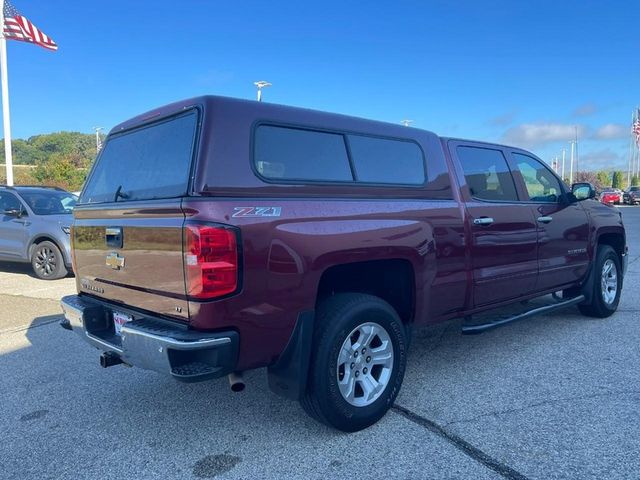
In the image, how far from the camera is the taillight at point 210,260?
2602 millimetres

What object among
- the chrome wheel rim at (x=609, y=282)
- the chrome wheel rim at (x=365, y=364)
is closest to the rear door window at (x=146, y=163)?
the chrome wheel rim at (x=365, y=364)

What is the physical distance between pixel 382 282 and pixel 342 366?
0.83 m

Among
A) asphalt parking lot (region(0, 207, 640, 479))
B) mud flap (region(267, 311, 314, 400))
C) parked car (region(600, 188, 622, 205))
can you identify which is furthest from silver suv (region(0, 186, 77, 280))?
parked car (region(600, 188, 622, 205))

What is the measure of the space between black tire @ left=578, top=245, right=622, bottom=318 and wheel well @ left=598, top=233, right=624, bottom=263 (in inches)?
3.7

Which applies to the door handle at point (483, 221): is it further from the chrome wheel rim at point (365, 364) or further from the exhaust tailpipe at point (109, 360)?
the exhaust tailpipe at point (109, 360)

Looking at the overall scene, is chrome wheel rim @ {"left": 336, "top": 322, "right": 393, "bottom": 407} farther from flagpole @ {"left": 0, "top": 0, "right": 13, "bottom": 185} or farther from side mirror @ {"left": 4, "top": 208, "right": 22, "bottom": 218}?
flagpole @ {"left": 0, "top": 0, "right": 13, "bottom": 185}

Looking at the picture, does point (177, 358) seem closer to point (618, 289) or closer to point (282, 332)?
point (282, 332)

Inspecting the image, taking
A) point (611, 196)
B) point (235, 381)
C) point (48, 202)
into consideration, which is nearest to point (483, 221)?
point (235, 381)

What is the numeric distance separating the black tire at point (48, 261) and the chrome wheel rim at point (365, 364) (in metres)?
7.44

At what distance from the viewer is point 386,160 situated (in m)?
3.73

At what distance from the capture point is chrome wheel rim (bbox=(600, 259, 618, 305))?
585cm

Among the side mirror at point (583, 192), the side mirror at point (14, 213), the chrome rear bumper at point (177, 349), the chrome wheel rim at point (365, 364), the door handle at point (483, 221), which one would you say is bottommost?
the chrome wheel rim at point (365, 364)

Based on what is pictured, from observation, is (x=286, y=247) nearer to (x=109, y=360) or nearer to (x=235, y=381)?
(x=235, y=381)

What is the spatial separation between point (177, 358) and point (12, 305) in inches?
222
